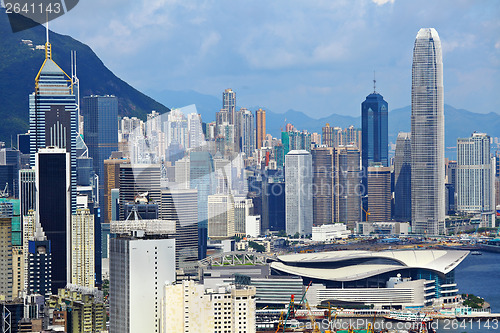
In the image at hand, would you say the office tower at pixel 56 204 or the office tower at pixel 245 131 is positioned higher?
the office tower at pixel 245 131

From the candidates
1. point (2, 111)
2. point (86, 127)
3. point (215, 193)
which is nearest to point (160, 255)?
point (215, 193)

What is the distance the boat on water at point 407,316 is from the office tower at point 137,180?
3841mm

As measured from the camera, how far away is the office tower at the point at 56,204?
601 inches

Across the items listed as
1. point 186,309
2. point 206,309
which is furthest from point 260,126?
point 186,309

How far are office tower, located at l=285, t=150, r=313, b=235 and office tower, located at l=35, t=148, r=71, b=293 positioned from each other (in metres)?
12.4

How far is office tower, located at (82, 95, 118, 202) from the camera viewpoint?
80.7 ft

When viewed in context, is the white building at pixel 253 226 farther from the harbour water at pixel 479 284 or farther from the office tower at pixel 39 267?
the office tower at pixel 39 267

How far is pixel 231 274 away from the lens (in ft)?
55.1

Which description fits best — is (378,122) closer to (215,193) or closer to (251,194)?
(251,194)

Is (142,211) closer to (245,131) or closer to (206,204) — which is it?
(206,204)

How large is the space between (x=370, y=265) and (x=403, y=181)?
14.6 meters

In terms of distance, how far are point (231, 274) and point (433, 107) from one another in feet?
53.6

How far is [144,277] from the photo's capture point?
8609mm

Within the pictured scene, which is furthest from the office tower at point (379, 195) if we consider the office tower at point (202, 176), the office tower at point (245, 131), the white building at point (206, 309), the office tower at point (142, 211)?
the white building at point (206, 309)
